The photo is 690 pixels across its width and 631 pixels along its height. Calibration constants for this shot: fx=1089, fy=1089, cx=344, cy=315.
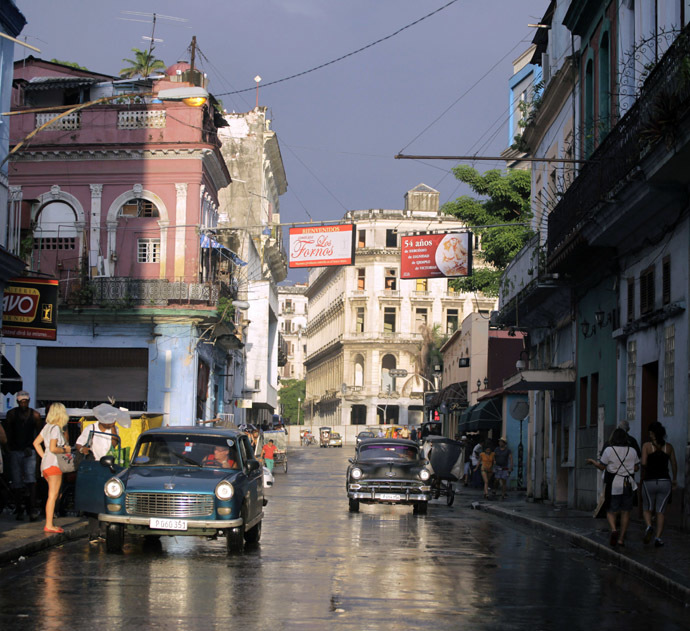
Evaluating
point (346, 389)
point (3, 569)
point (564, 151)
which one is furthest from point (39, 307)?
point (346, 389)

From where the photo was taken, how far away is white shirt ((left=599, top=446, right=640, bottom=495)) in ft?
48.2

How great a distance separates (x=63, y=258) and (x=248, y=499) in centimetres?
2869

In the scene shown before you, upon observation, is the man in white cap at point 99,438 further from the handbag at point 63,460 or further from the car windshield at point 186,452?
the car windshield at point 186,452

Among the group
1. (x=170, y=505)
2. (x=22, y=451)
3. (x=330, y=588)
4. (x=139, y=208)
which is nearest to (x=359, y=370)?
(x=139, y=208)

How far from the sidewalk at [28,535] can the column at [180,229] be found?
22632mm

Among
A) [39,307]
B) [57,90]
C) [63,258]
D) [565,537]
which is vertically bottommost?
[565,537]

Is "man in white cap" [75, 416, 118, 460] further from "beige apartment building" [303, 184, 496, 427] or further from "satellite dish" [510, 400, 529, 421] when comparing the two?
"beige apartment building" [303, 184, 496, 427]

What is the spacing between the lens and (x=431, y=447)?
3391 centimetres

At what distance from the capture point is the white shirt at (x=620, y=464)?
14680 millimetres

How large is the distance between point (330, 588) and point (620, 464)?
5580mm

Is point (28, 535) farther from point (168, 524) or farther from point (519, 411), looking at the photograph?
point (519, 411)

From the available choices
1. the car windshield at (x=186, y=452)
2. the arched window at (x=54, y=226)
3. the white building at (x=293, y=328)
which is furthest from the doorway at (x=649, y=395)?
the white building at (x=293, y=328)

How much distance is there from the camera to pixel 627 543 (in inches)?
594

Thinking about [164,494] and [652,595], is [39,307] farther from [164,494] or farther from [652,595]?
[652,595]
